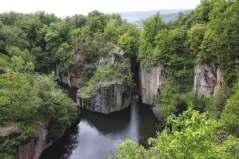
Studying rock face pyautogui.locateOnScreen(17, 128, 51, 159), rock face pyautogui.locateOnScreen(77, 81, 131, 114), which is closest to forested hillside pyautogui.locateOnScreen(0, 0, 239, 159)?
rock face pyautogui.locateOnScreen(17, 128, 51, 159)

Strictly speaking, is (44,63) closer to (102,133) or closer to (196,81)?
(102,133)

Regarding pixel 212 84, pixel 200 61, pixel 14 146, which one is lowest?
pixel 14 146

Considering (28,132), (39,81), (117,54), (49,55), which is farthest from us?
(49,55)

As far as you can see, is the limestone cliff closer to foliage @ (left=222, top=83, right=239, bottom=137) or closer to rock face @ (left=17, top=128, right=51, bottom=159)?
rock face @ (left=17, top=128, right=51, bottom=159)

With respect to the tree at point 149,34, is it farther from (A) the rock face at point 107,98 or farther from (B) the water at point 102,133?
(B) the water at point 102,133

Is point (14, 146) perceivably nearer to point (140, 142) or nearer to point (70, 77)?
point (140, 142)

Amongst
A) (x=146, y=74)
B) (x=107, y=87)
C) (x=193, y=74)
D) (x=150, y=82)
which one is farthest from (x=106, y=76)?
(x=193, y=74)

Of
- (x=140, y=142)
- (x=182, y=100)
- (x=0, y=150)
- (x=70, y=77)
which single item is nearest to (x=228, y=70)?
(x=182, y=100)
